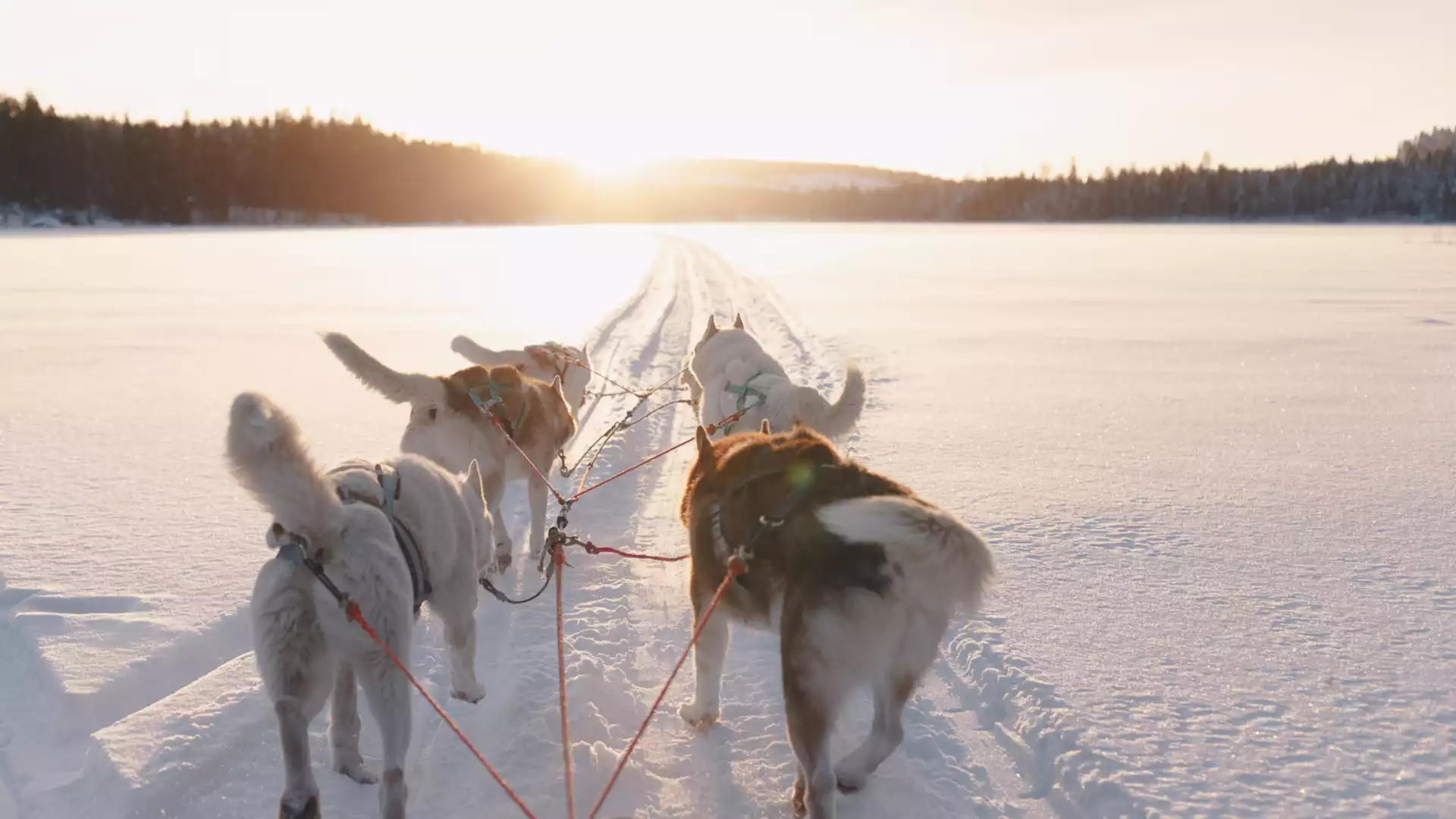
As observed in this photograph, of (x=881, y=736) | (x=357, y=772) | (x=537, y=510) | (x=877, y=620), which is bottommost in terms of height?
(x=357, y=772)

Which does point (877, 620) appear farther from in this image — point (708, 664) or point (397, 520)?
point (397, 520)

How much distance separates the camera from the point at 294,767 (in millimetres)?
2275

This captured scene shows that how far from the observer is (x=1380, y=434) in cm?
691

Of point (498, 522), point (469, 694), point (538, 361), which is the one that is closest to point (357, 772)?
point (469, 694)

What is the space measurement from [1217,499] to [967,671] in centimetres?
301

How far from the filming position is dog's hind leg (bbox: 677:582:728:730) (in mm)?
3133

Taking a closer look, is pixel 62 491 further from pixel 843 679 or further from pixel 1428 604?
pixel 1428 604

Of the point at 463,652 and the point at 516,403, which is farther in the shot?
the point at 516,403

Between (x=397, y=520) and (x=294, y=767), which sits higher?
(x=397, y=520)

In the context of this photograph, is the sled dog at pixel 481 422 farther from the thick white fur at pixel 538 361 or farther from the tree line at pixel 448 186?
the tree line at pixel 448 186

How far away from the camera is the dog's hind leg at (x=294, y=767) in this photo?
2268mm

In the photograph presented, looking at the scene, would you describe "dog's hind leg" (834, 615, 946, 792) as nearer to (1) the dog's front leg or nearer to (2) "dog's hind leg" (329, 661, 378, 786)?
(2) "dog's hind leg" (329, 661, 378, 786)

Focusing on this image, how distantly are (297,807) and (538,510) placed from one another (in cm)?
283

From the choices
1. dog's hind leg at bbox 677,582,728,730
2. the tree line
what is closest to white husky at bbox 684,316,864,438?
dog's hind leg at bbox 677,582,728,730
